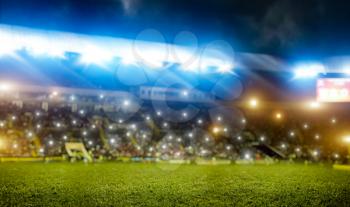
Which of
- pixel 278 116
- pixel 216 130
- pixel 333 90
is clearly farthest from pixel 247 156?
pixel 333 90

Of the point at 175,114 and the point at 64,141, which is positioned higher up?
the point at 175,114

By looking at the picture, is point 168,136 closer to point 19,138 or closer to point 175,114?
point 175,114

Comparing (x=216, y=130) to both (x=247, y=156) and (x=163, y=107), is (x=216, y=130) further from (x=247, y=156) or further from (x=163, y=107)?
(x=163, y=107)

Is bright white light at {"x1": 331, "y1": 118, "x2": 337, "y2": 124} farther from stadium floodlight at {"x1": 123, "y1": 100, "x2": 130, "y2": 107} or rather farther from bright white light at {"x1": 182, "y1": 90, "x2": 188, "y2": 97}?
stadium floodlight at {"x1": 123, "y1": 100, "x2": 130, "y2": 107}

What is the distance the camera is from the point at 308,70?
1090 inches

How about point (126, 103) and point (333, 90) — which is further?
point (126, 103)

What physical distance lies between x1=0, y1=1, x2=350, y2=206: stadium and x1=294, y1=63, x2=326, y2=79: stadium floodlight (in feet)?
0.28

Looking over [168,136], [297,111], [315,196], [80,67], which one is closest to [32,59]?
[80,67]

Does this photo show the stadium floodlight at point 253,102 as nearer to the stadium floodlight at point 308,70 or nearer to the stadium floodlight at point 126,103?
the stadium floodlight at point 308,70

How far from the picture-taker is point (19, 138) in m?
29.8

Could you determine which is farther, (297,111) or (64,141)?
(297,111)

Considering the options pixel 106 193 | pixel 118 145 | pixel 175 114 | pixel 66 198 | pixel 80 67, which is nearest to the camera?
pixel 66 198

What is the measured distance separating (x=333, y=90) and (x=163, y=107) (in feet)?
56.1

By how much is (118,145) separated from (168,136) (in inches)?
207
